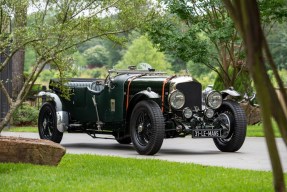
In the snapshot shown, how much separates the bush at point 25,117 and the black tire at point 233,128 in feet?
34.4

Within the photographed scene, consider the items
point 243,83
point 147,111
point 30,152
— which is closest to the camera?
point 30,152

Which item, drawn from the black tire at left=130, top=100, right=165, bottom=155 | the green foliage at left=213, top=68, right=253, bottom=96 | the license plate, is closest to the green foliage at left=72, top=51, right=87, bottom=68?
the black tire at left=130, top=100, right=165, bottom=155

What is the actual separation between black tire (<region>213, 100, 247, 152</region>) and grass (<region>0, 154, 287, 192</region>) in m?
2.97

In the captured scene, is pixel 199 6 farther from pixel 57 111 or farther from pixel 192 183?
pixel 192 183

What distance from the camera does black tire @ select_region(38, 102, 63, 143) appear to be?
14977 mm

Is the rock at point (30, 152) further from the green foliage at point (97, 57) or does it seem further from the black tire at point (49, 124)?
the green foliage at point (97, 57)

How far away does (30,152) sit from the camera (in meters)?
10.2

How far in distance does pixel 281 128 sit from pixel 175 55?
19005mm

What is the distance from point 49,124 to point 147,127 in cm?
285

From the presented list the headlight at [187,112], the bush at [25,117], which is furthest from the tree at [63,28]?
the bush at [25,117]

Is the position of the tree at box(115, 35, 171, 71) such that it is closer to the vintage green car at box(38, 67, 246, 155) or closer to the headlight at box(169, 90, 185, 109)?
the vintage green car at box(38, 67, 246, 155)

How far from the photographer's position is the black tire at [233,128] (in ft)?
44.8

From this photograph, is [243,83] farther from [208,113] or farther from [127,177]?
[127,177]

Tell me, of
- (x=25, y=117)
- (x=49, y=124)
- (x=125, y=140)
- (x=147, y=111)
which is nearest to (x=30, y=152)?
(x=147, y=111)
